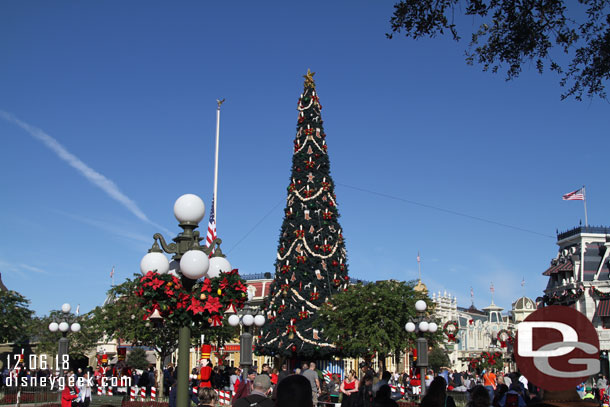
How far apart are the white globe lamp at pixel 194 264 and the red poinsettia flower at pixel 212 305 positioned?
66 cm

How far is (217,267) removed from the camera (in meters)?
10.7

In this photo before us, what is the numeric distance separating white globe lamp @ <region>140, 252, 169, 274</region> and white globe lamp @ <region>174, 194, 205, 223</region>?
68 cm

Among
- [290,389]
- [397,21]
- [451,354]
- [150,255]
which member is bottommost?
[451,354]

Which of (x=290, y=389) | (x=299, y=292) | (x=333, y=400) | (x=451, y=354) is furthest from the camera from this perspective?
(x=451, y=354)

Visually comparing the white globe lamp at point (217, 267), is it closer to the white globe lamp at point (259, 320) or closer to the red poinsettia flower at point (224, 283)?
the red poinsettia flower at point (224, 283)

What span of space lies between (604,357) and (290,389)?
58.5 m

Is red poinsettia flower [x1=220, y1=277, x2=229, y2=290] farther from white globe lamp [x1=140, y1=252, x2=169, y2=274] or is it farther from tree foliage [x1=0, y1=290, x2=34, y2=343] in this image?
tree foliage [x1=0, y1=290, x2=34, y2=343]

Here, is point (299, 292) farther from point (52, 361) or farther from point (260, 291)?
point (52, 361)

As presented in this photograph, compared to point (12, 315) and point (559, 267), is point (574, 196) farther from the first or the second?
point (12, 315)

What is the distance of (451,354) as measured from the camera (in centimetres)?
10281

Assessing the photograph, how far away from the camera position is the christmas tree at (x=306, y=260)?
3691 centimetres

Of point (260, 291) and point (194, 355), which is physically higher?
point (260, 291)

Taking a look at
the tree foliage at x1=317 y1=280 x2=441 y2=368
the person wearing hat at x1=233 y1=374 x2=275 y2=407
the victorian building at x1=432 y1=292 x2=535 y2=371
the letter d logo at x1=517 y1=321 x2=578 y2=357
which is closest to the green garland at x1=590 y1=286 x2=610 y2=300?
the tree foliage at x1=317 y1=280 x2=441 y2=368

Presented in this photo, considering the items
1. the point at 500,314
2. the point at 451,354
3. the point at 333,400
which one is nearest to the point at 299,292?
the point at 333,400
